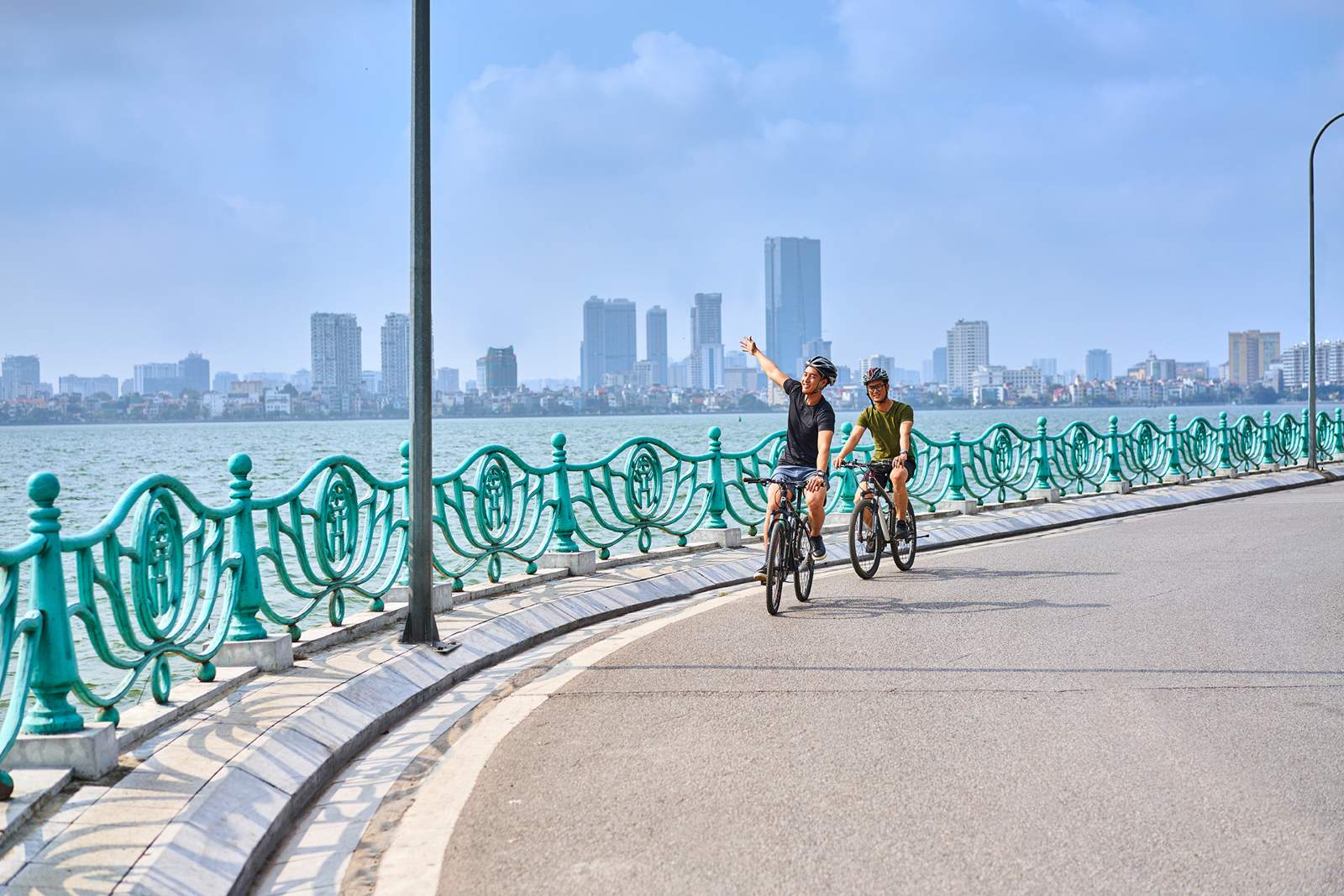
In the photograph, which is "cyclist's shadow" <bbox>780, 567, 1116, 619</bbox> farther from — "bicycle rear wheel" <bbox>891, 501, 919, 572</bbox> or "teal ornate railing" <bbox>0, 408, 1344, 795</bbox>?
"teal ornate railing" <bbox>0, 408, 1344, 795</bbox>

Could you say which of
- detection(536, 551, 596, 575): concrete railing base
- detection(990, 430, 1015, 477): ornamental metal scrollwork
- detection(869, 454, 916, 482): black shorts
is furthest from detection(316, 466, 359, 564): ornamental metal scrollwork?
detection(990, 430, 1015, 477): ornamental metal scrollwork

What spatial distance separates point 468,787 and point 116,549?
2047 mm

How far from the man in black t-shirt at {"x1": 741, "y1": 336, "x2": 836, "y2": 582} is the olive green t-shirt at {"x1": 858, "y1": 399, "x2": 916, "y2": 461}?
1813 millimetres

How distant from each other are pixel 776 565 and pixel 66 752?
5.83 meters

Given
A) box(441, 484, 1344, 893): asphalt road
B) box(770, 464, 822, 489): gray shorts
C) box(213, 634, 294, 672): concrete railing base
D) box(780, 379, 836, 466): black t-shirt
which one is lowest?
box(441, 484, 1344, 893): asphalt road

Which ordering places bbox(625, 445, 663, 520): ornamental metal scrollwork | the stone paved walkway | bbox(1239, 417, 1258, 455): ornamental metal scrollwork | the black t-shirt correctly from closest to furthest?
the stone paved walkway < the black t-shirt < bbox(625, 445, 663, 520): ornamental metal scrollwork < bbox(1239, 417, 1258, 455): ornamental metal scrollwork

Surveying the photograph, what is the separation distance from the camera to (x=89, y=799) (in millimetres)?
4855

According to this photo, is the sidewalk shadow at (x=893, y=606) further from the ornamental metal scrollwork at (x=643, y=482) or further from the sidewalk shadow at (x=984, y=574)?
the ornamental metal scrollwork at (x=643, y=482)

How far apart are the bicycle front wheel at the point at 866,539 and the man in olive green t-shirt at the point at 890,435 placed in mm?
457

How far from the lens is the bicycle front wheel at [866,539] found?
39.3 ft

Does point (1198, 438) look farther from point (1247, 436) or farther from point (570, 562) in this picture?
point (570, 562)

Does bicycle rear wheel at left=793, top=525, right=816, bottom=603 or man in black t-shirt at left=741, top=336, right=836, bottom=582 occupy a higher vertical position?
man in black t-shirt at left=741, top=336, right=836, bottom=582

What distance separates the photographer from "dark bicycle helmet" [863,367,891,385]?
12547 mm

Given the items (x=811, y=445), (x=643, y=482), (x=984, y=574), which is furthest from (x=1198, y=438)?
(x=811, y=445)
